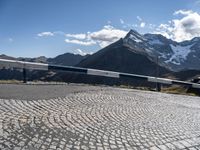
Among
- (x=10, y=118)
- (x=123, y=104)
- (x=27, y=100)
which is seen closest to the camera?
(x=10, y=118)

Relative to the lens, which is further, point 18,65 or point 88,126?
point 18,65

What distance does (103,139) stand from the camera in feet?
20.2

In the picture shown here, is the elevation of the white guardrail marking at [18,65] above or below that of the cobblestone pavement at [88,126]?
above

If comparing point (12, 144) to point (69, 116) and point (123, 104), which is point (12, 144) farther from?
point (123, 104)

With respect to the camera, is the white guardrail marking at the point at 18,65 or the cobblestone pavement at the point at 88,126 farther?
the white guardrail marking at the point at 18,65

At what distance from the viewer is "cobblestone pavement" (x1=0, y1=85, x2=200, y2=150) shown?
575 centimetres

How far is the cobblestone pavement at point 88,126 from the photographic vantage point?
18.9ft

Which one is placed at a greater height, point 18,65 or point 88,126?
point 18,65

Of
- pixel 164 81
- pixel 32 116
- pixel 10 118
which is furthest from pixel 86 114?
pixel 164 81

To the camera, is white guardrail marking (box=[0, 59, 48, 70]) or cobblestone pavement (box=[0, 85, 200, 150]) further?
white guardrail marking (box=[0, 59, 48, 70])

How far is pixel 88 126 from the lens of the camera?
686 centimetres

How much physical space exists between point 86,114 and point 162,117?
2.43 metres

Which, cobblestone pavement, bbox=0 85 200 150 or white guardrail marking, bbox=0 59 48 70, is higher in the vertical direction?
white guardrail marking, bbox=0 59 48 70

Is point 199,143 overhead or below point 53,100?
below
